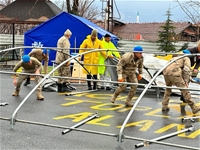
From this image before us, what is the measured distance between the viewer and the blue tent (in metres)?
16.6

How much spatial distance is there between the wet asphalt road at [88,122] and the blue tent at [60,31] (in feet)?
17.3

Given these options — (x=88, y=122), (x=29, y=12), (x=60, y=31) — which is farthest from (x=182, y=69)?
(x=29, y=12)

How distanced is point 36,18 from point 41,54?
10.0 metres

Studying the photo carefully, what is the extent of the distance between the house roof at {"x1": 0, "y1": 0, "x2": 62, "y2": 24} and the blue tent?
10.8 feet

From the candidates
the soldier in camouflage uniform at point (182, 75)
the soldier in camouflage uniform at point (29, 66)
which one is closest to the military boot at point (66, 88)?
the soldier in camouflage uniform at point (29, 66)

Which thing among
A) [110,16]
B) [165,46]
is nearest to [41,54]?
[165,46]

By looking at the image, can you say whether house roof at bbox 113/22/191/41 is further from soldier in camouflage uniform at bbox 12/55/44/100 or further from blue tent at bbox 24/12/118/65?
soldier in camouflage uniform at bbox 12/55/44/100

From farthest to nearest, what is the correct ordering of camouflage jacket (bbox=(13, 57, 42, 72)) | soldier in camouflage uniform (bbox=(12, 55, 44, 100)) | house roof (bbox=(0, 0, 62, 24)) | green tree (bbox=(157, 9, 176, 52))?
green tree (bbox=(157, 9, 176, 52)), house roof (bbox=(0, 0, 62, 24)), camouflage jacket (bbox=(13, 57, 42, 72)), soldier in camouflage uniform (bbox=(12, 55, 44, 100))

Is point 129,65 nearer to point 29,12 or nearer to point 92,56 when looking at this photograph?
point 92,56

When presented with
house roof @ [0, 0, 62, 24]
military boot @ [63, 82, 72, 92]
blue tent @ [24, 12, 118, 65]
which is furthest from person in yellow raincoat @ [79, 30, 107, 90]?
house roof @ [0, 0, 62, 24]

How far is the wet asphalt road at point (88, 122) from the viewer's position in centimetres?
618

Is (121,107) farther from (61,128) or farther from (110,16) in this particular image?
(110,16)

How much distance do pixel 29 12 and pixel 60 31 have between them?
16.6 feet

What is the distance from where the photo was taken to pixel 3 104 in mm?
9352
